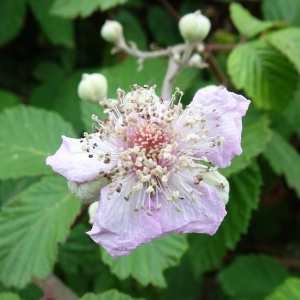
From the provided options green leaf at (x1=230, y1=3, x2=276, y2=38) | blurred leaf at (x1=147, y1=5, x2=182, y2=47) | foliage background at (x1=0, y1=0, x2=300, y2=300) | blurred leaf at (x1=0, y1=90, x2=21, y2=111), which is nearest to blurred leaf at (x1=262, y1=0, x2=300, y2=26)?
foliage background at (x1=0, y1=0, x2=300, y2=300)

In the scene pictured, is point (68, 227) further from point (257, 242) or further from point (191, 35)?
point (257, 242)

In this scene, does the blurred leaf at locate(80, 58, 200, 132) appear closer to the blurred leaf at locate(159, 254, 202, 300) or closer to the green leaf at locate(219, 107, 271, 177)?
the green leaf at locate(219, 107, 271, 177)

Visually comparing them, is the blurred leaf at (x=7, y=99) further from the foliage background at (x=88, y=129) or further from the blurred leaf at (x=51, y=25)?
the blurred leaf at (x=51, y=25)

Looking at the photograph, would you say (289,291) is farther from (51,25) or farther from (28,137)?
(51,25)

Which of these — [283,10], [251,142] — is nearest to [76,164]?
[251,142]

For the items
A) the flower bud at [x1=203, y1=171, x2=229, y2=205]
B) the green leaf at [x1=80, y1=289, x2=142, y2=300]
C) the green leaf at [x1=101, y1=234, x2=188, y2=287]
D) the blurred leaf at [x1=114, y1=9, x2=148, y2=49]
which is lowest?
the green leaf at [x1=101, y1=234, x2=188, y2=287]
